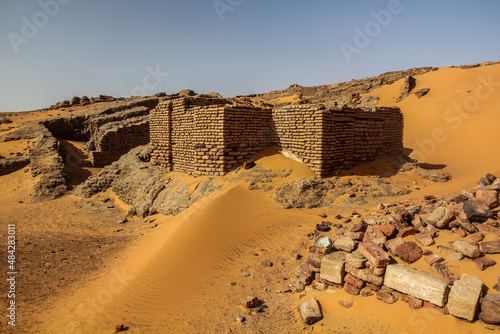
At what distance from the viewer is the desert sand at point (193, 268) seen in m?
3.04

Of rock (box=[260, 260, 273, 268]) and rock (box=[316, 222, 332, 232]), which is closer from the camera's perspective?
rock (box=[260, 260, 273, 268])

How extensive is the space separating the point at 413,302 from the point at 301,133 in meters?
5.52

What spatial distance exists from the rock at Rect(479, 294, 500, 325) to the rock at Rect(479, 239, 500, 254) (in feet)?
2.08

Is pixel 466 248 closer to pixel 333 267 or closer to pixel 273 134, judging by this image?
pixel 333 267

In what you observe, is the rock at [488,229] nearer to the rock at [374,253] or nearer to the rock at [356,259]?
the rock at [374,253]

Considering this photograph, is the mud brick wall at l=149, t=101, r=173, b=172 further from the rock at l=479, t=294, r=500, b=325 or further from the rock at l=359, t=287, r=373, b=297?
the rock at l=479, t=294, r=500, b=325

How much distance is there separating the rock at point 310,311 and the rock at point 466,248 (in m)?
1.62

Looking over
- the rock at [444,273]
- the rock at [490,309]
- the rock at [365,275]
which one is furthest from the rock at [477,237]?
the rock at [365,275]

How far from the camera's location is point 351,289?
3.10 m

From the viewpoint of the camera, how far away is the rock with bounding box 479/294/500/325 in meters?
2.20

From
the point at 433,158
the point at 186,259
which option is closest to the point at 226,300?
the point at 186,259

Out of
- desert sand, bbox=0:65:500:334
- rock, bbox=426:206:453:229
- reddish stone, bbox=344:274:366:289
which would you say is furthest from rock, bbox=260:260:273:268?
rock, bbox=426:206:453:229

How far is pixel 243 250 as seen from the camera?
4.91 meters

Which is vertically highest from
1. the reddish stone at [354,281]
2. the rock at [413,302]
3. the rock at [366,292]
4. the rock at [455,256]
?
the rock at [455,256]
